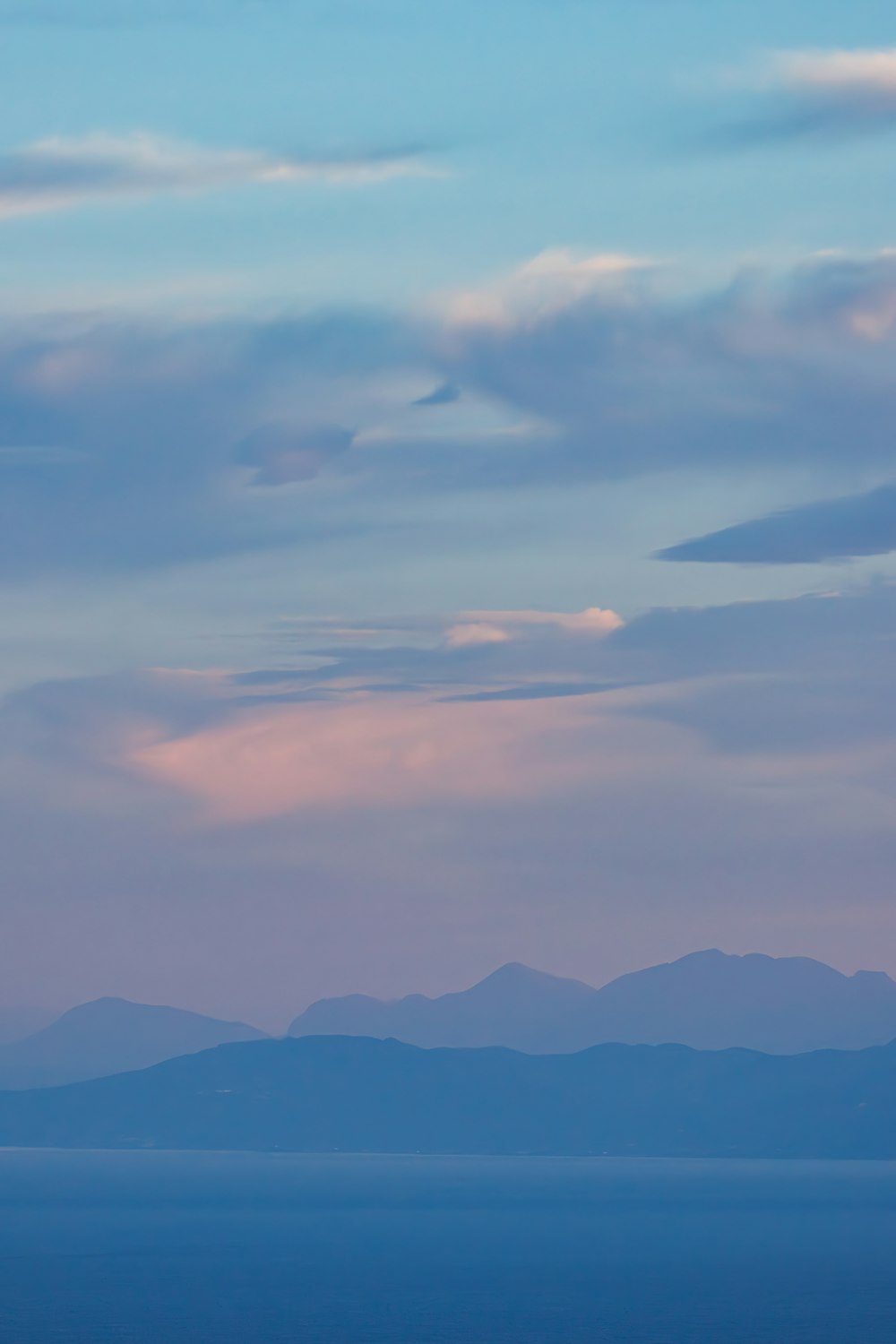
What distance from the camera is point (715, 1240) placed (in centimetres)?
18712

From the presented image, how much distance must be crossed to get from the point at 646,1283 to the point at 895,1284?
742 inches

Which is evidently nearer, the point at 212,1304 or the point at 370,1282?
the point at 212,1304

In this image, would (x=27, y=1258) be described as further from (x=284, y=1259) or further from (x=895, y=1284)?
(x=895, y=1284)

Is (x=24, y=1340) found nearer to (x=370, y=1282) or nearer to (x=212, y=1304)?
(x=212, y=1304)

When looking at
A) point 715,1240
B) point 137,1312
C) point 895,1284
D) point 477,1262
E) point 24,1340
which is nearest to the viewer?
point 24,1340

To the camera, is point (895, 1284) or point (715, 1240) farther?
point (715, 1240)

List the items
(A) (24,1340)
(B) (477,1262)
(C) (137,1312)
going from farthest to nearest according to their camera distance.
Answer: (B) (477,1262), (C) (137,1312), (A) (24,1340)

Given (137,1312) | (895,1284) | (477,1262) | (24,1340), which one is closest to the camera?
(24,1340)

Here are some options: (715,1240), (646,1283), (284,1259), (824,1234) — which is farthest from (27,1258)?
(824,1234)

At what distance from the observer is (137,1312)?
392 feet

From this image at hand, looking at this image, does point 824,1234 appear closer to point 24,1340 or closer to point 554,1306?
point 554,1306

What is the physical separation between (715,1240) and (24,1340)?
100 metres

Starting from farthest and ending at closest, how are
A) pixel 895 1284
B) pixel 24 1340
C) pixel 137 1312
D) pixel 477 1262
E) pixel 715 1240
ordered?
pixel 715 1240 → pixel 477 1262 → pixel 895 1284 → pixel 137 1312 → pixel 24 1340

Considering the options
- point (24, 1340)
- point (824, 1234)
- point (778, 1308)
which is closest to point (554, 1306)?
point (778, 1308)
